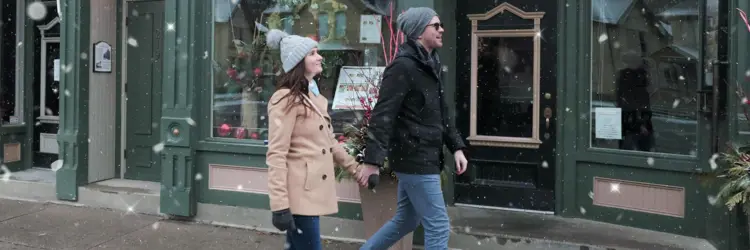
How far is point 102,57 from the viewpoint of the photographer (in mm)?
7645

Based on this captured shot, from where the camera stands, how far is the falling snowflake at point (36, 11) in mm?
8719

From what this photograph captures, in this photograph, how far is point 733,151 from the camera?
4.56m

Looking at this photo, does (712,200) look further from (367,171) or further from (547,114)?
(367,171)

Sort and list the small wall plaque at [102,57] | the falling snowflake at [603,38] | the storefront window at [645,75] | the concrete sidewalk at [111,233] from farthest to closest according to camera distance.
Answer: the small wall plaque at [102,57]
the falling snowflake at [603,38]
the concrete sidewalk at [111,233]
the storefront window at [645,75]

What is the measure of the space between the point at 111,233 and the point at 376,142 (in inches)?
144

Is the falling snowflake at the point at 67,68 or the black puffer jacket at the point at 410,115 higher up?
the falling snowflake at the point at 67,68

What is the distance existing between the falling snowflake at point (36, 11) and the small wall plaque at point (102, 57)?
167cm

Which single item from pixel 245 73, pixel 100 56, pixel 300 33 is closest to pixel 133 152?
pixel 100 56

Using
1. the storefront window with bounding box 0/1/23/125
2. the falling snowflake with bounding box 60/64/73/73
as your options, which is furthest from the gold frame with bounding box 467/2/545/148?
the storefront window with bounding box 0/1/23/125

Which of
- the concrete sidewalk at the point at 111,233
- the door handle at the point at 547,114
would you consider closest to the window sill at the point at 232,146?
the concrete sidewalk at the point at 111,233

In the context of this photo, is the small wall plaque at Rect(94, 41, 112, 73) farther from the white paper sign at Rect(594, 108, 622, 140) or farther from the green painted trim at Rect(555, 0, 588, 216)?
the white paper sign at Rect(594, 108, 622, 140)

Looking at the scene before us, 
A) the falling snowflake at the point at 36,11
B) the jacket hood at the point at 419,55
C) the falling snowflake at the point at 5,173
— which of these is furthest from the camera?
the falling snowflake at the point at 36,11

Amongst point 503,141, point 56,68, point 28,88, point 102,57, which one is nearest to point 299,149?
point 503,141

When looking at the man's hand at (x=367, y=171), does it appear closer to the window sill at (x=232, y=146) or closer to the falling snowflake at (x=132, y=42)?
the window sill at (x=232, y=146)
